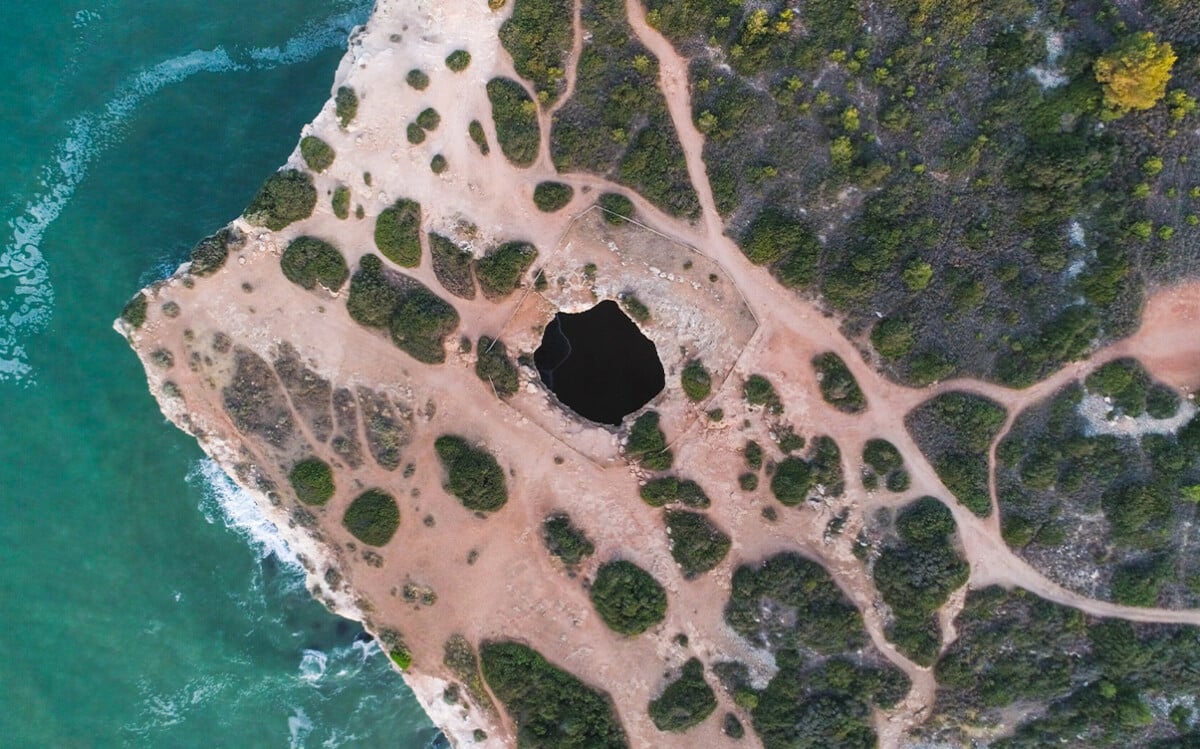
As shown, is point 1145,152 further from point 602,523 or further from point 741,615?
point 602,523

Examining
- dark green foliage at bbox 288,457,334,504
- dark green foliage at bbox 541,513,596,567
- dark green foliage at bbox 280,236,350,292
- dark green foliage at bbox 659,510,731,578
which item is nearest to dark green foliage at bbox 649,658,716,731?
dark green foliage at bbox 659,510,731,578

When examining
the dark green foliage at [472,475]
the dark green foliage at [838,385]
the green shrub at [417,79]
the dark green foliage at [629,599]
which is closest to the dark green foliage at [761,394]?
the dark green foliage at [838,385]

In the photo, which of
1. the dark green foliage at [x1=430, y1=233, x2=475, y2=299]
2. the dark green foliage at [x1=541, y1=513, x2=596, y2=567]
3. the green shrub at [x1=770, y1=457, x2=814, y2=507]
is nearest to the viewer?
the green shrub at [x1=770, y1=457, x2=814, y2=507]

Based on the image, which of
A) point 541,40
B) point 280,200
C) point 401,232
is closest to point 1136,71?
point 541,40

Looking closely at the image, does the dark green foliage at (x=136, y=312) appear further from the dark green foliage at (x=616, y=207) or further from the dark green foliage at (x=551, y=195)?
the dark green foliage at (x=616, y=207)

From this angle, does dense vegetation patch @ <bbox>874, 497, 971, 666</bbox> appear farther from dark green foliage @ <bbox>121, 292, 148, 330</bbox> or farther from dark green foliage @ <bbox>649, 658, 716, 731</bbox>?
dark green foliage @ <bbox>121, 292, 148, 330</bbox>

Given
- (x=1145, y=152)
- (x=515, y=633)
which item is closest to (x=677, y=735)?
(x=515, y=633)
